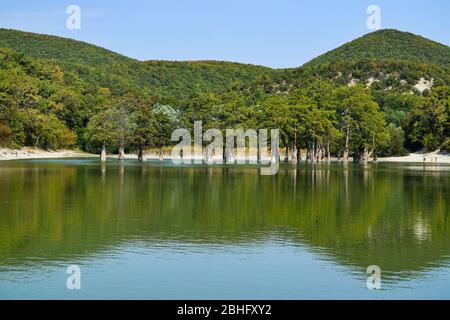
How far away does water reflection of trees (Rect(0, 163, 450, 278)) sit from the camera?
2019 cm

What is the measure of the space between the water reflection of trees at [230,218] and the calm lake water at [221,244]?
44mm

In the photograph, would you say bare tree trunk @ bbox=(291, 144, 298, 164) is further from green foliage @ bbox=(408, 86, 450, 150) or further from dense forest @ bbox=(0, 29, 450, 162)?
green foliage @ bbox=(408, 86, 450, 150)

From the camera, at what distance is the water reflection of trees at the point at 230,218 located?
20188 millimetres

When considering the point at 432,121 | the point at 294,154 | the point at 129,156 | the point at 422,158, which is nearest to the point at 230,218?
the point at 294,154

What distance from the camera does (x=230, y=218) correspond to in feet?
89.9

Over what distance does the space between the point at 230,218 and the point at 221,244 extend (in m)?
6.45

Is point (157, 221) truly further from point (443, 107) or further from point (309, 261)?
point (443, 107)

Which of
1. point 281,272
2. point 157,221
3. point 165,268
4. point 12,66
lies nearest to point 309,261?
point 281,272

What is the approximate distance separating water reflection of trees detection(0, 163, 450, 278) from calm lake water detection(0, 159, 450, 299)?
0.04 meters

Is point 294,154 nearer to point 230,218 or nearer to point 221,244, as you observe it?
point 230,218

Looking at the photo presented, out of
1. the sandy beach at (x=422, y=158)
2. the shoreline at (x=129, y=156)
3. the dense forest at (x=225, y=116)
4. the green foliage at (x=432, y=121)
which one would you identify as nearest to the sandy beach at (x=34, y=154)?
the shoreline at (x=129, y=156)

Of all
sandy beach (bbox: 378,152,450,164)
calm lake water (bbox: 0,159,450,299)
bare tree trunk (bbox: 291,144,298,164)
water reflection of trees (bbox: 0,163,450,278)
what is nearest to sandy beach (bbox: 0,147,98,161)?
bare tree trunk (bbox: 291,144,298,164)

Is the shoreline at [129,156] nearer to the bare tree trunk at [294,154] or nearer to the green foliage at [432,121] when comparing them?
the green foliage at [432,121]

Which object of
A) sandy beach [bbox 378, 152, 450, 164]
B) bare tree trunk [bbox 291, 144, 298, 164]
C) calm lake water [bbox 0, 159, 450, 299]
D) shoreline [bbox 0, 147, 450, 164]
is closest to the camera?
calm lake water [bbox 0, 159, 450, 299]
